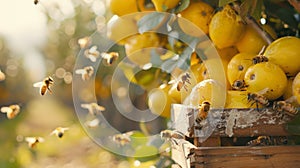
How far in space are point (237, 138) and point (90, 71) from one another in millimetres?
373

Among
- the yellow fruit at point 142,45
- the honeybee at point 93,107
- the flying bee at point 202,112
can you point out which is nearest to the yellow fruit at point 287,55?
the flying bee at point 202,112

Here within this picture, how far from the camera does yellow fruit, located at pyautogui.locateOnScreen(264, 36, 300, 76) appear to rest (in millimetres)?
637

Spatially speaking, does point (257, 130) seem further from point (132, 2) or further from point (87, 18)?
point (87, 18)

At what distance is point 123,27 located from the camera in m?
0.88

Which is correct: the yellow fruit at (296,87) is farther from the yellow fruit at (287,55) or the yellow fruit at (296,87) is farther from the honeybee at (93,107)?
the honeybee at (93,107)

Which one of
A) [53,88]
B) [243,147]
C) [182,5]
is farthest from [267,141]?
[53,88]

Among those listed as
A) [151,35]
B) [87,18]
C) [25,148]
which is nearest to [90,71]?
[151,35]

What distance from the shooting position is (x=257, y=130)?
601 millimetres

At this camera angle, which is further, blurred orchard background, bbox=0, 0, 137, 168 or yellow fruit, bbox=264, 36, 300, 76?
blurred orchard background, bbox=0, 0, 137, 168

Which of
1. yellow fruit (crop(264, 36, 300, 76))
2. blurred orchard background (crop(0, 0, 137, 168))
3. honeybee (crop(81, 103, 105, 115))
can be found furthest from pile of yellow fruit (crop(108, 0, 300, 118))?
blurred orchard background (crop(0, 0, 137, 168))

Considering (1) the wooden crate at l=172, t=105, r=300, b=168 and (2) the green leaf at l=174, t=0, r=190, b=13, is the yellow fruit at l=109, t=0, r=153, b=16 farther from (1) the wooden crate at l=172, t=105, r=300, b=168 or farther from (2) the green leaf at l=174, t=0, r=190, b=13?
(1) the wooden crate at l=172, t=105, r=300, b=168

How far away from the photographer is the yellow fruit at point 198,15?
0.77 metres

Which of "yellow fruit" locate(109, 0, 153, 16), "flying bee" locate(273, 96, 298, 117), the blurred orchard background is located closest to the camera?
"flying bee" locate(273, 96, 298, 117)

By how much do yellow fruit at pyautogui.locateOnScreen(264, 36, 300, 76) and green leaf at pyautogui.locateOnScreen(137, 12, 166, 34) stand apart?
23 centimetres
